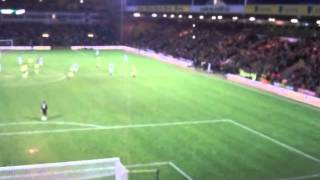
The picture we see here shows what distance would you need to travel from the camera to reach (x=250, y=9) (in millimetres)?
43844

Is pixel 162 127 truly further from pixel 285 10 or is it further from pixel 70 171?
pixel 285 10

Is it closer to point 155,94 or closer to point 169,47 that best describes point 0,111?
point 155,94

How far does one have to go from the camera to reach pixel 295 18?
39.0m

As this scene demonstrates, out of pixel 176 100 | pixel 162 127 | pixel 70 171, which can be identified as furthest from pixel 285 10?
pixel 70 171

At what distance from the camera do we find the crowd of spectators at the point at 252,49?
4056 centimetres

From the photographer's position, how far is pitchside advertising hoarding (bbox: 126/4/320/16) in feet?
121

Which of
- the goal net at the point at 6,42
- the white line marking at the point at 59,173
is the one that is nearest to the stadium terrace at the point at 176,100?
the white line marking at the point at 59,173

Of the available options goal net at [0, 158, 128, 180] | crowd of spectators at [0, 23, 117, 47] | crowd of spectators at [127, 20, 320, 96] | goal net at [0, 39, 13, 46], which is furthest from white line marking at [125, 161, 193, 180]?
goal net at [0, 39, 13, 46]

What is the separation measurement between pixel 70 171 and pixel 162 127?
42.8 feet

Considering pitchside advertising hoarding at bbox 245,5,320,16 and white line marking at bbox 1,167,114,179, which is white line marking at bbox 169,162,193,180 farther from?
pitchside advertising hoarding at bbox 245,5,320,16

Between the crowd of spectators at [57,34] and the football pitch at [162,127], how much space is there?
31571 millimetres

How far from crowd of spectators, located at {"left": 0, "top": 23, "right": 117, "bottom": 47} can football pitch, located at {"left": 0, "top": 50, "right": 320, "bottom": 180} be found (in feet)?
104

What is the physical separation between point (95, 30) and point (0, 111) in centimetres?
5117

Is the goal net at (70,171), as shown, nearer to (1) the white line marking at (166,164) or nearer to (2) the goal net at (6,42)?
(1) the white line marking at (166,164)
